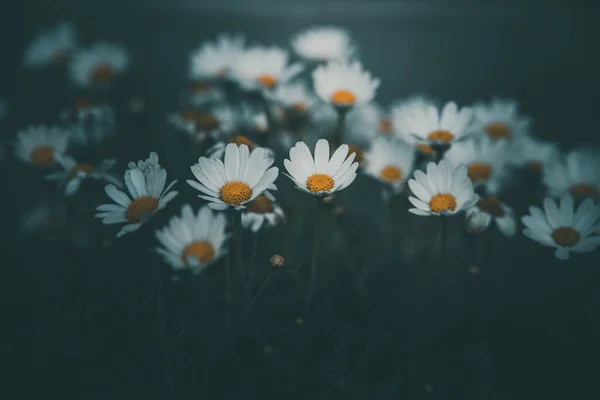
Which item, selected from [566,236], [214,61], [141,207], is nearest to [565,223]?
[566,236]

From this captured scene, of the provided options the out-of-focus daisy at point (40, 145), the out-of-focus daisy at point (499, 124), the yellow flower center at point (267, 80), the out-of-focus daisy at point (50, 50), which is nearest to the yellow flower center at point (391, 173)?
the out-of-focus daisy at point (499, 124)

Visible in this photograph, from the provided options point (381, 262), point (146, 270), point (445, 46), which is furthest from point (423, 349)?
point (445, 46)

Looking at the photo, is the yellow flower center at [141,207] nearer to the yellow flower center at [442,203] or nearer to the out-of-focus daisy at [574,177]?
the yellow flower center at [442,203]

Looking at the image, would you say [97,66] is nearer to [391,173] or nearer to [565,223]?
[391,173]

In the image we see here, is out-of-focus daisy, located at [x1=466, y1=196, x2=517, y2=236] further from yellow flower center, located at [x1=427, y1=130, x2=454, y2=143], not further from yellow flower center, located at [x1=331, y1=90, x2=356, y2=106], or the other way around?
yellow flower center, located at [x1=331, y1=90, x2=356, y2=106]

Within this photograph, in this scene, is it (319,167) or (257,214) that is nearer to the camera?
(319,167)

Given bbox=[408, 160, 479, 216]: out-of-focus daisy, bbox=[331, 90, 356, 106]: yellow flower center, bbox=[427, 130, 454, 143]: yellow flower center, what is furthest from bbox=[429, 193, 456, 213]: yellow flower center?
bbox=[331, 90, 356, 106]: yellow flower center
